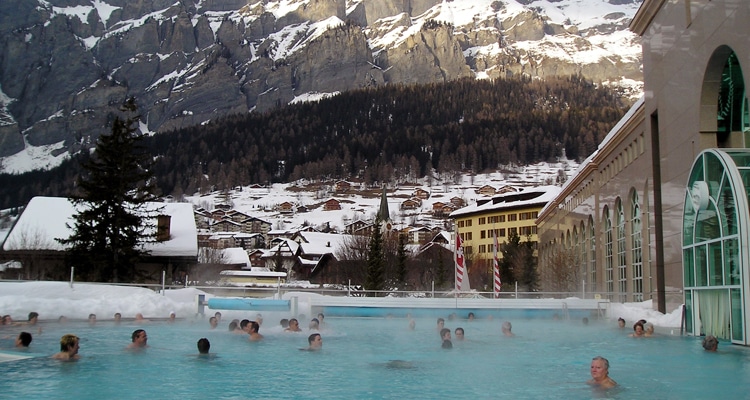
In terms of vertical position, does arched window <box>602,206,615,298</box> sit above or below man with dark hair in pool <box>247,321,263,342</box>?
above

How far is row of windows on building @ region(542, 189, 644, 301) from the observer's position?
3272cm

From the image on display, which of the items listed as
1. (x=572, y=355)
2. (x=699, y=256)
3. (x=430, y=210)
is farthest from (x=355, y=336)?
(x=430, y=210)

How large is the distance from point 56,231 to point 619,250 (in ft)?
118

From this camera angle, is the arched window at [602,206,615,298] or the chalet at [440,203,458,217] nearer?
the arched window at [602,206,615,298]

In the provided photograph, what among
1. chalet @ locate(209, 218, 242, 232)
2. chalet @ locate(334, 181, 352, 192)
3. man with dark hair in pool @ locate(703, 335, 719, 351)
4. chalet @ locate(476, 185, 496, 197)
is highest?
chalet @ locate(334, 181, 352, 192)

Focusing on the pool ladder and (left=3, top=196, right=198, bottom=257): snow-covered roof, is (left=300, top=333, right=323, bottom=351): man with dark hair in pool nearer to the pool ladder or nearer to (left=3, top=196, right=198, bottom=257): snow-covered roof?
the pool ladder

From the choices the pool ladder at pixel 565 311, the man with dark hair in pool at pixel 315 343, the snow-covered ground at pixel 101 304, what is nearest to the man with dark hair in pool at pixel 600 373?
the man with dark hair in pool at pixel 315 343

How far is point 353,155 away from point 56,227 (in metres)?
153

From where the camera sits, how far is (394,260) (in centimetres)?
6894

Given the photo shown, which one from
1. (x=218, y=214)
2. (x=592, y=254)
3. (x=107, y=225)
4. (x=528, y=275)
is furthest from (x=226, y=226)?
(x=592, y=254)

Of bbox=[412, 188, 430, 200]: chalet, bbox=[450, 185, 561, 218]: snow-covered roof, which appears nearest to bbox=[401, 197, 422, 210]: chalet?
bbox=[412, 188, 430, 200]: chalet

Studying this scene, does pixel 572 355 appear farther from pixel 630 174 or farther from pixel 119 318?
pixel 630 174

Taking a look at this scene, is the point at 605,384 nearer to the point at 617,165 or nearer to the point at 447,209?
the point at 617,165

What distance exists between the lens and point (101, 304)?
23.4m
